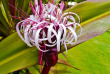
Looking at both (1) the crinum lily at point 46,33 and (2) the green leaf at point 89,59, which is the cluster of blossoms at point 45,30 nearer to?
(1) the crinum lily at point 46,33

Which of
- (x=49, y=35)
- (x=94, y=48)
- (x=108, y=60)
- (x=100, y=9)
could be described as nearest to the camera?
(x=49, y=35)

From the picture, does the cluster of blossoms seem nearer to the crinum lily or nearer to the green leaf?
the crinum lily

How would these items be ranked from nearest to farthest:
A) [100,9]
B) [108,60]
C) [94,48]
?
[100,9], [108,60], [94,48]

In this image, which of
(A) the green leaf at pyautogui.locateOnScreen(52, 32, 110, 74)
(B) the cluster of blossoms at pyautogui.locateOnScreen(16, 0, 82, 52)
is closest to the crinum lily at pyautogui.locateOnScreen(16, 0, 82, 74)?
(B) the cluster of blossoms at pyautogui.locateOnScreen(16, 0, 82, 52)

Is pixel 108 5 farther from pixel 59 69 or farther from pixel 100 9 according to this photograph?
pixel 59 69

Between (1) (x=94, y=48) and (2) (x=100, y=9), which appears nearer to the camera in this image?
(2) (x=100, y=9)

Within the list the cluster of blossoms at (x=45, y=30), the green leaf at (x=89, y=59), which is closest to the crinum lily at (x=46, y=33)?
the cluster of blossoms at (x=45, y=30)

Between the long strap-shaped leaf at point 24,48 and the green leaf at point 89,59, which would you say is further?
the green leaf at point 89,59

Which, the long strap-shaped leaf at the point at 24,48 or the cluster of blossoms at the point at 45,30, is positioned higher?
the cluster of blossoms at the point at 45,30

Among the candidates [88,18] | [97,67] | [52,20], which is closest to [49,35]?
[52,20]
